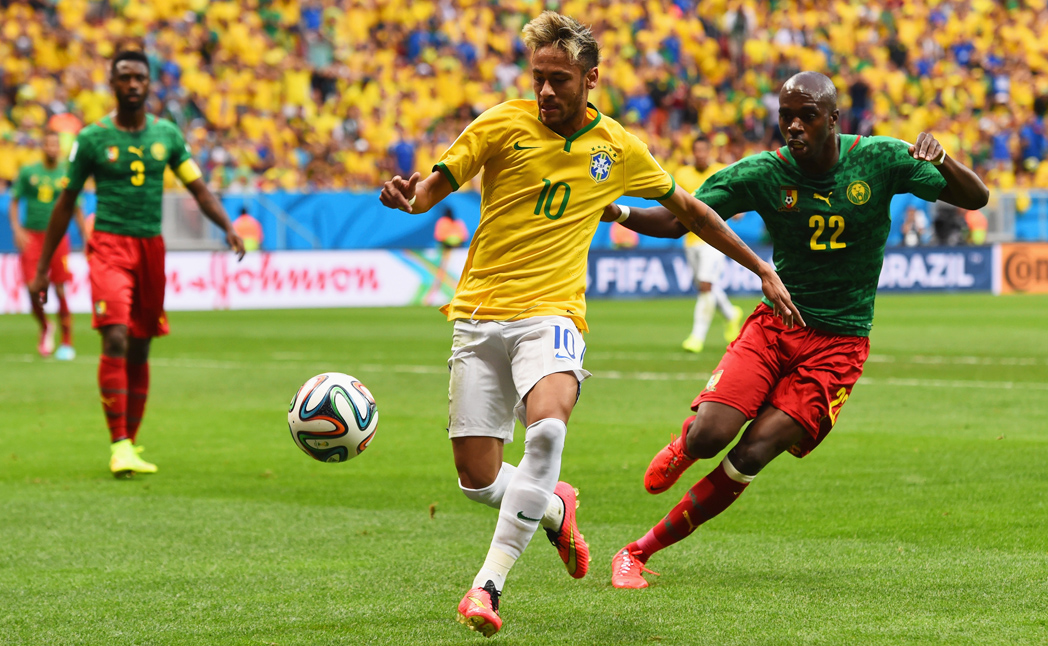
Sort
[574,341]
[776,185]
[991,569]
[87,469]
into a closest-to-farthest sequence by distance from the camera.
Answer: [574,341]
[991,569]
[776,185]
[87,469]

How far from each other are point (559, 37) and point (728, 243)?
110cm

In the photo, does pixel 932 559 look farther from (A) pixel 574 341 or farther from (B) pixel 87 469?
(B) pixel 87 469

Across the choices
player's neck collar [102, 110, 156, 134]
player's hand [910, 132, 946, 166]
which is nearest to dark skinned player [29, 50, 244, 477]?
player's neck collar [102, 110, 156, 134]

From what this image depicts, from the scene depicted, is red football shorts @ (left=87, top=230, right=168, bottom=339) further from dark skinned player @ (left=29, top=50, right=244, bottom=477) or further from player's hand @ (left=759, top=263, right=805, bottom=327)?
player's hand @ (left=759, top=263, right=805, bottom=327)

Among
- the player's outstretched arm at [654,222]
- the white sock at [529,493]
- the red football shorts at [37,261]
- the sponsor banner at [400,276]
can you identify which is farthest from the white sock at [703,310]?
A: the white sock at [529,493]

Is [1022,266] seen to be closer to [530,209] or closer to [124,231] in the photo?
[124,231]

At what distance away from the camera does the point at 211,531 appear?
21.3 feet

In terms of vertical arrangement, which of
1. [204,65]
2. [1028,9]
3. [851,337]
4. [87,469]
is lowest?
[87,469]

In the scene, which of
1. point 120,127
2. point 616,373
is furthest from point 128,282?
point 616,373

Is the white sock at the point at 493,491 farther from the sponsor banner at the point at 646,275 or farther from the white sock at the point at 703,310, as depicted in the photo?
the sponsor banner at the point at 646,275

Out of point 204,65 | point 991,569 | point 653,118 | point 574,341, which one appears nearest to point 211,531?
point 574,341

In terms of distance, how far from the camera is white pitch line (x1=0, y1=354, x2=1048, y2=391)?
479 inches

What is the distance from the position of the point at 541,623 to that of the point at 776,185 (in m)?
2.21

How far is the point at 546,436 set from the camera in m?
4.66
